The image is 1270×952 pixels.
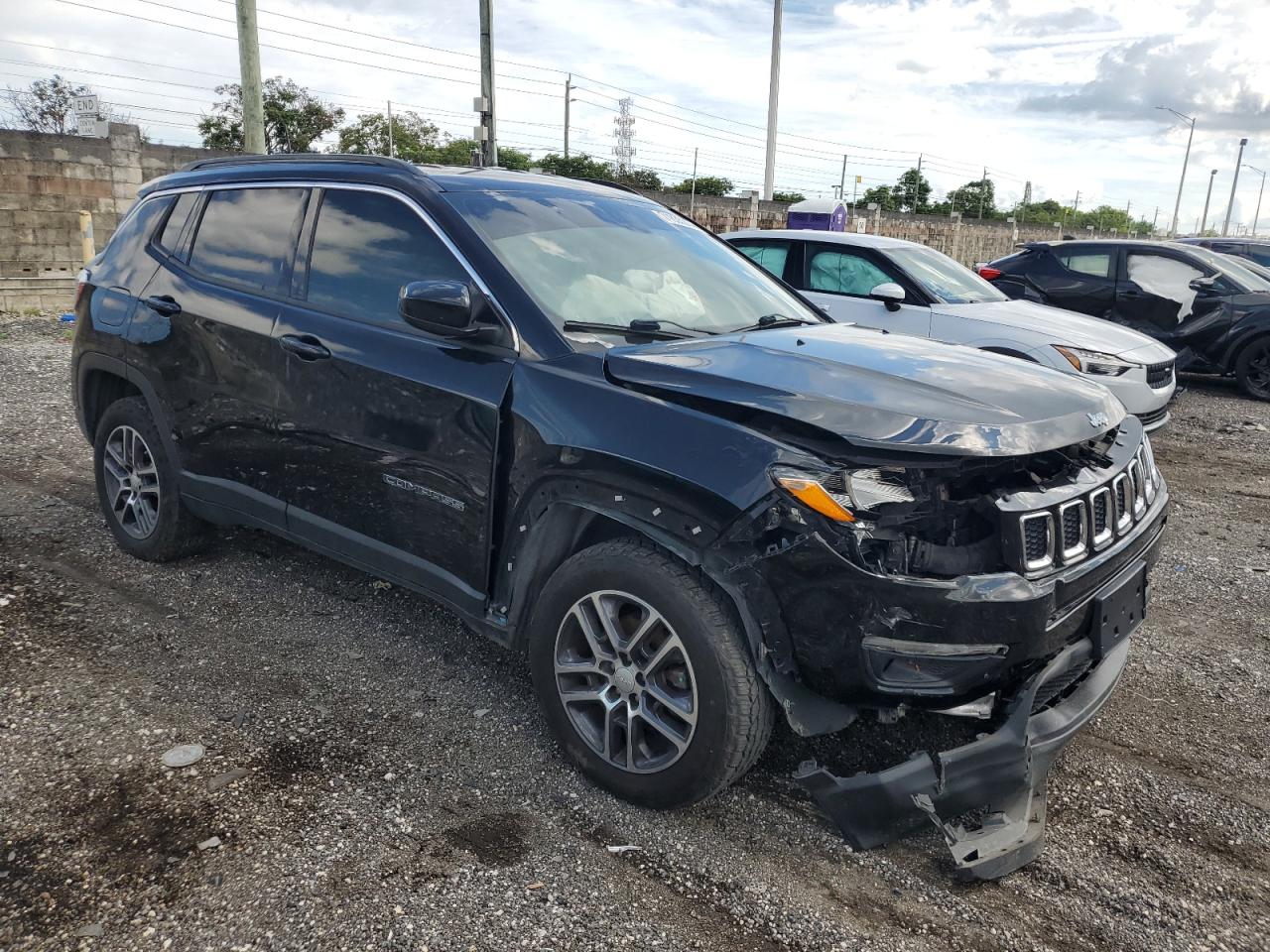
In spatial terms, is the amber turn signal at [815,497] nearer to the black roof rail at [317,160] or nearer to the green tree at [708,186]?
the black roof rail at [317,160]

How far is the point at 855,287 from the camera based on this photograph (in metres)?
7.94

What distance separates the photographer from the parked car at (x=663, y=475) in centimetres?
243

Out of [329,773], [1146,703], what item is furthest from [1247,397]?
[329,773]

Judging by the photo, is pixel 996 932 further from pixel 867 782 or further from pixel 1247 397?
pixel 1247 397

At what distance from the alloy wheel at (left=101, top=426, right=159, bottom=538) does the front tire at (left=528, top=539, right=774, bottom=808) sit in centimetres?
257

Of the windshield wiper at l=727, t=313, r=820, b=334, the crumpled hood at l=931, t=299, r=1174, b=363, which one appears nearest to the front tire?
the windshield wiper at l=727, t=313, r=820, b=334

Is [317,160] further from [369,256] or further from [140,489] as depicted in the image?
[140,489]

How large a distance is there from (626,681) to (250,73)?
579 inches

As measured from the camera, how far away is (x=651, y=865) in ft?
8.65

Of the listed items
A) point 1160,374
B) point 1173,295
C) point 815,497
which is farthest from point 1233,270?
point 815,497

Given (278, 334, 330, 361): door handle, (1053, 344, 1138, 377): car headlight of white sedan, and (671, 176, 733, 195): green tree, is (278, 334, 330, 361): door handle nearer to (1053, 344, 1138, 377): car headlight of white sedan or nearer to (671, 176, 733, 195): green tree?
(1053, 344, 1138, 377): car headlight of white sedan

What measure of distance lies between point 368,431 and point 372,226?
794 mm

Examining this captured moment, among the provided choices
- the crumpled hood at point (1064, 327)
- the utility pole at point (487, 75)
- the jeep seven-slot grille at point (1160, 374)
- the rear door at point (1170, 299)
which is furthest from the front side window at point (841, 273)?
the utility pole at point (487, 75)

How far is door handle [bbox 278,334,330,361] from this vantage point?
3537 millimetres
